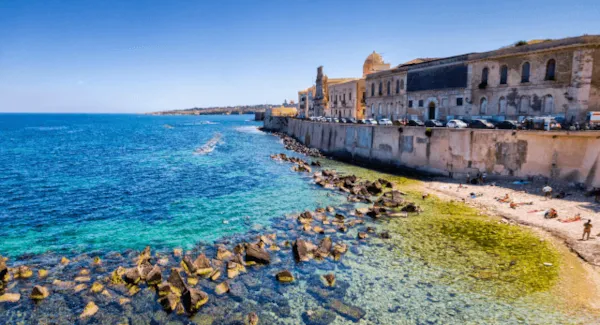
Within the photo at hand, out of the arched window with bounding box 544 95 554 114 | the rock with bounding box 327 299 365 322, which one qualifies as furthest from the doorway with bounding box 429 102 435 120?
the rock with bounding box 327 299 365 322

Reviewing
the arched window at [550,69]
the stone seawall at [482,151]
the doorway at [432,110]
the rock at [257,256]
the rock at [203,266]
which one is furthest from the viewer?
the doorway at [432,110]

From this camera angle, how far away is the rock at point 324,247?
15.5m

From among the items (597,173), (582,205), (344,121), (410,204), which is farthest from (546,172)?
(344,121)

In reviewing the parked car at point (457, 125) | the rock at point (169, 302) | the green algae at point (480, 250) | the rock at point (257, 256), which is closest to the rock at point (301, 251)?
the rock at point (257, 256)

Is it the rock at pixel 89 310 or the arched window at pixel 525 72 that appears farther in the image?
the arched window at pixel 525 72

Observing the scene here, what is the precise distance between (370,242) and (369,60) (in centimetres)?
5544

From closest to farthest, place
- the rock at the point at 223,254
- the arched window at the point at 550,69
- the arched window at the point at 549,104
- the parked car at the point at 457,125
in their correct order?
the rock at the point at 223,254 → the arched window at the point at 550,69 → the arched window at the point at 549,104 → the parked car at the point at 457,125

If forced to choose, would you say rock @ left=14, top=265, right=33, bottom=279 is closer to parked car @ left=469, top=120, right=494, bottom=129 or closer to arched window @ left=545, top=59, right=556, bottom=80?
parked car @ left=469, top=120, right=494, bottom=129

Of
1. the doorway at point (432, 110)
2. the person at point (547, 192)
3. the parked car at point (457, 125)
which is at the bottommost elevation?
the person at point (547, 192)

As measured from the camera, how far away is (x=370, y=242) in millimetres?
16922

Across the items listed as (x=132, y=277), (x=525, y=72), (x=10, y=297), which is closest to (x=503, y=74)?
(x=525, y=72)

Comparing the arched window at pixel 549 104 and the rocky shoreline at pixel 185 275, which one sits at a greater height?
the arched window at pixel 549 104

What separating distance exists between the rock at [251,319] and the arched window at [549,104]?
31553 millimetres

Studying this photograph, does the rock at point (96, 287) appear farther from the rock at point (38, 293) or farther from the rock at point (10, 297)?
the rock at point (10, 297)
